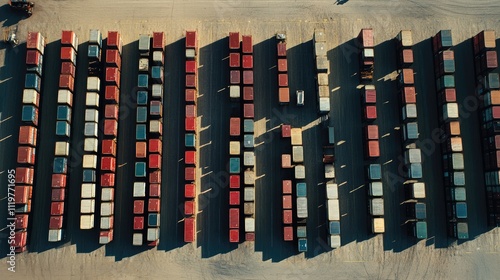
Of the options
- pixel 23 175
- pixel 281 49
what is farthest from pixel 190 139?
pixel 23 175

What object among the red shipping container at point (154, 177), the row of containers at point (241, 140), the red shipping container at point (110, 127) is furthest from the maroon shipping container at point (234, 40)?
the red shipping container at point (154, 177)

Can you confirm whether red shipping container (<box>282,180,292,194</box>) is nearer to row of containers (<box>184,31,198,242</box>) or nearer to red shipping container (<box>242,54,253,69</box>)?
row of containers (<box>184,31,198,242</box>)

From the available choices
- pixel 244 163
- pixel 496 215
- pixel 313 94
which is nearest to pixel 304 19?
pixel 313 94

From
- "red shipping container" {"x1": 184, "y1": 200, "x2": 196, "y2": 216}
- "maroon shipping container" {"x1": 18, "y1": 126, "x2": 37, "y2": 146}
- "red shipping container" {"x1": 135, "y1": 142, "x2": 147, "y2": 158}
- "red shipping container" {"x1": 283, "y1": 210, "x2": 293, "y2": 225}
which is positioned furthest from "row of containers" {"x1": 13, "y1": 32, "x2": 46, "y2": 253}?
"red shipping container" {"x1": 283, "y1": 210, "x2": 293, "y2": 225}

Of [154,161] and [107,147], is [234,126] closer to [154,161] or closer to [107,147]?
[154,161]

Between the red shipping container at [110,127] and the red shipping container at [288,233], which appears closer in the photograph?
the red shipping container at [288,233]

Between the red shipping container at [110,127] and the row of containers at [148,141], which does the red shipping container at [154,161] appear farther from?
the red shipping container at [110,127]

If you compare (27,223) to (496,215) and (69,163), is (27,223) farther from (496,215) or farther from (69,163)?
(496,215)
